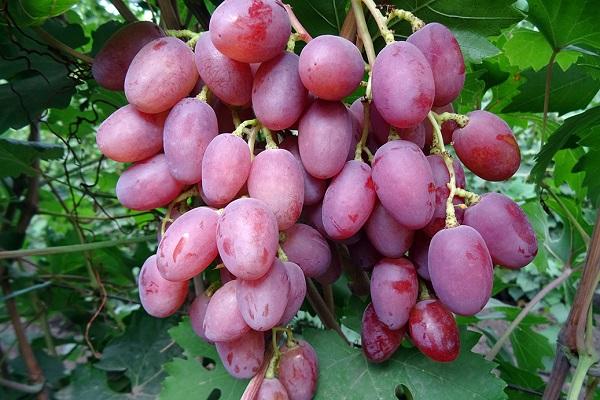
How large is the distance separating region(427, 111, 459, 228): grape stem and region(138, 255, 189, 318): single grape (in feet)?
0.93

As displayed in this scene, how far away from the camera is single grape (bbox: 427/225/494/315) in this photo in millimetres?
456

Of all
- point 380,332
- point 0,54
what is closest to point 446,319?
point 380,332

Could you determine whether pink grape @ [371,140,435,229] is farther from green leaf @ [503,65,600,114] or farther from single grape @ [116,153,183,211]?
green leaf @ [503,65,600,114]

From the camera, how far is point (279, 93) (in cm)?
47

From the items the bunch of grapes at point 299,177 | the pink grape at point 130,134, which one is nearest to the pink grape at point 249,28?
the bunch of grapes at point 299,177

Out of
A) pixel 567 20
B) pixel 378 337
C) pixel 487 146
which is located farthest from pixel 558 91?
pixel 378 337

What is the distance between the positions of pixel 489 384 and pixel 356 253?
244 mm

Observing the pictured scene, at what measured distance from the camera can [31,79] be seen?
2.78 ft

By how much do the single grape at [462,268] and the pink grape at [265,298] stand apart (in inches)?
5.7

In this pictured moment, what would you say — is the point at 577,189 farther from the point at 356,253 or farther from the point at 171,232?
the point at 171,232

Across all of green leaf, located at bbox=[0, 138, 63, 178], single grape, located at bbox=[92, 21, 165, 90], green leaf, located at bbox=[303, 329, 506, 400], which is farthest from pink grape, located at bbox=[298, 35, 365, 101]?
green leaf, located at bbox=[0, 138, 63, 178]

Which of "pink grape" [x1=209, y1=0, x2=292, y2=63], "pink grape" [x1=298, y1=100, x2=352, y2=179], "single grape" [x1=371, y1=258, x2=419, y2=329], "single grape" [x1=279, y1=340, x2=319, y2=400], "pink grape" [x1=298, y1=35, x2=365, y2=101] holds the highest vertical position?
"pink grape" [x1=209, y1=0, x2=292, y2=63]

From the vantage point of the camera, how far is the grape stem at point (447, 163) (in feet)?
1.57

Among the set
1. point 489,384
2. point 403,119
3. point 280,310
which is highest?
point 403,119
